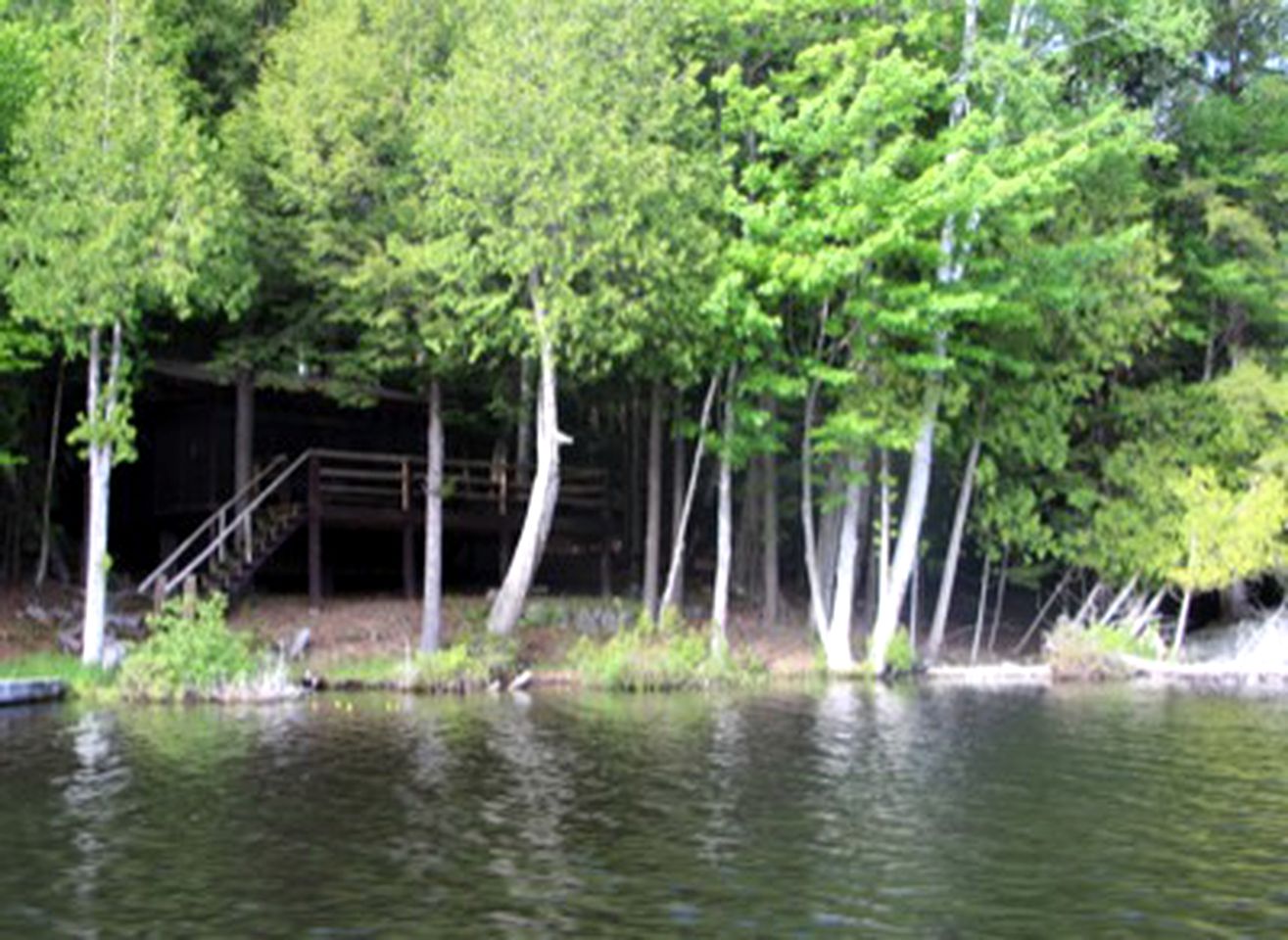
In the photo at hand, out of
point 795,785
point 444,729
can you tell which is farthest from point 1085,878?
point 444,729

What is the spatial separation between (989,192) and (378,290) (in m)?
11.5

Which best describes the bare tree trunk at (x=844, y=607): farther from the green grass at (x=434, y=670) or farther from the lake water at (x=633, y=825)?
the lake water at (x=633, y=825)

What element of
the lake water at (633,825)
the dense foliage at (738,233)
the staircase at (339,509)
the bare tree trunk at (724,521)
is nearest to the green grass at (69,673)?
the dense foliage at (738,233)

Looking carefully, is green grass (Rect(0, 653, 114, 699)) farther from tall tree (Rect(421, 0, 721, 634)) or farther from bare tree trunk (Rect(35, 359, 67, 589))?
tall tree (Rect(421, 0, 721, 634))

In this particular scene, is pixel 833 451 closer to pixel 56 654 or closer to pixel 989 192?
pixel 989 192

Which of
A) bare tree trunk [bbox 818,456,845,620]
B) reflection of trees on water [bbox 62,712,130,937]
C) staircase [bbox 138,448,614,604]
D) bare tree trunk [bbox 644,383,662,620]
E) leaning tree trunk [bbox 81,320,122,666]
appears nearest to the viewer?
reflection of trees on water [bbox 62,712,130,937]

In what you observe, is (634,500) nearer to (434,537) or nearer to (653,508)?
(653,508)

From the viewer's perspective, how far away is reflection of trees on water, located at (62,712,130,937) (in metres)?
10.0

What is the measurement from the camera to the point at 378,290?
26.5 meters

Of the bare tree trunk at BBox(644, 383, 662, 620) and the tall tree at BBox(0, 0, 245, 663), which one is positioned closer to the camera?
the tall tree at BBox(0, 0, 245, 663)

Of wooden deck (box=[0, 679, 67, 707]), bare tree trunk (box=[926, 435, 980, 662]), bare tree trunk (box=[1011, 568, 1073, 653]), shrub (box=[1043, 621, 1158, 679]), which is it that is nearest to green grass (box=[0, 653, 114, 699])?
wooden deck (box=[0, 679, 67, 707])

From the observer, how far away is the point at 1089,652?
97.7ft

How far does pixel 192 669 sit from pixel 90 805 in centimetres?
930

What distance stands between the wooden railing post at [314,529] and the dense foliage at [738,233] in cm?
209
